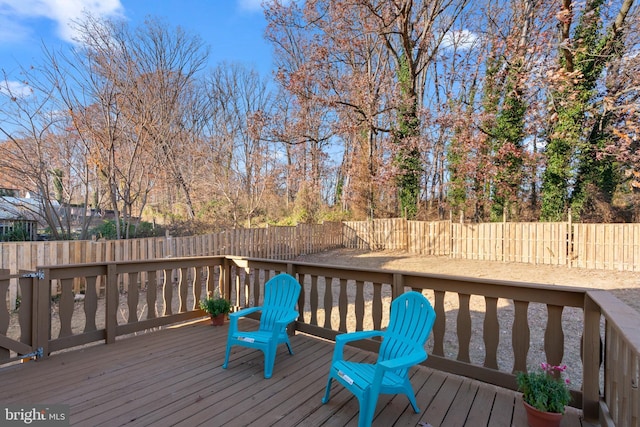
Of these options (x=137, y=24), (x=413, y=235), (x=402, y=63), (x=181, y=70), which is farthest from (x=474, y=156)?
(x=137, y=24)

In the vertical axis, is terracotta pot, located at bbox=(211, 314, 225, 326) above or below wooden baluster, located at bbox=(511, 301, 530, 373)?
below

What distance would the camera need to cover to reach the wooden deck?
1.95 metres

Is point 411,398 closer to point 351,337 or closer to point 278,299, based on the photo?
point 351,337

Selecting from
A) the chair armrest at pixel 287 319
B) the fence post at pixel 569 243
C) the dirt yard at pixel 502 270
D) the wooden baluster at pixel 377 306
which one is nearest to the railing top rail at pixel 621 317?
the wooden baluster at pixel 377 306

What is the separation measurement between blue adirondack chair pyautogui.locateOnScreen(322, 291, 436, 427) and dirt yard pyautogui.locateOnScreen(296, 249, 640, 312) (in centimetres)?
464

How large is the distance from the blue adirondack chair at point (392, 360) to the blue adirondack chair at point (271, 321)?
2.02 feet

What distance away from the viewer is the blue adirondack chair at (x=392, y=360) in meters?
1.78

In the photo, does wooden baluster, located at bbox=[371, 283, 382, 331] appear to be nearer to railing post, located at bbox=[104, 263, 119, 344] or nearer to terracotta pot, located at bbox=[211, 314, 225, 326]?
terracotta pot, located at bbox=[211, 314, 225, 326]

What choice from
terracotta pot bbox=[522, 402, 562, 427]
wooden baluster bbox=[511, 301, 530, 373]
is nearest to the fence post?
wooden baluster bbox=[511, 301, 530, 373]

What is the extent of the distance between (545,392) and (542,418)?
14cm

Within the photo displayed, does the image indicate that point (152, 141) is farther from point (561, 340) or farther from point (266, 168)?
point (561, 340)

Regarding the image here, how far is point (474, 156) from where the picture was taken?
36.8 feet

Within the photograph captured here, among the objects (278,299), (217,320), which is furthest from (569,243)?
(217,320)

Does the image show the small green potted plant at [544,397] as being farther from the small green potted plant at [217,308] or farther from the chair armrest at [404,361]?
the small green potted plant at [217,308]
